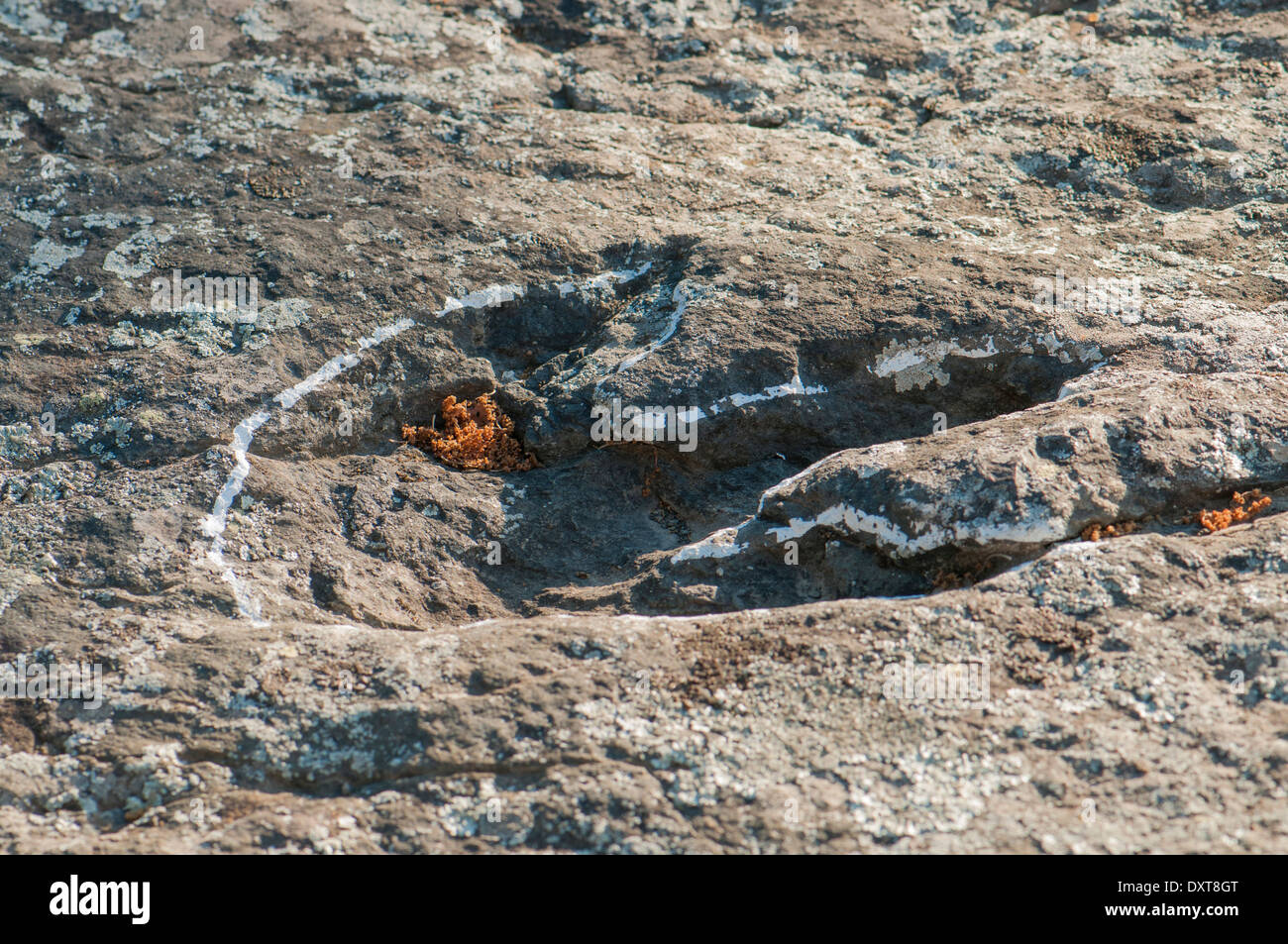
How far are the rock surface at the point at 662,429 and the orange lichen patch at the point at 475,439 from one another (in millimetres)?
88

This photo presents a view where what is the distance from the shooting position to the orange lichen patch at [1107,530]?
12.3 feet

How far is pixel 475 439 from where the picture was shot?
470cm

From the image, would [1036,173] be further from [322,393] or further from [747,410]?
[322,393]

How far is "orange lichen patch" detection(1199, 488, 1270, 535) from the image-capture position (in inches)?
150

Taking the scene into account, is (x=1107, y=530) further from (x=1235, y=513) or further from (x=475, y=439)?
(x=475, y=439)

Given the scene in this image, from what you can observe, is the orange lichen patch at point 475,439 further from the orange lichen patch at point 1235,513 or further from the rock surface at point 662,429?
the orange lichen patch at point 1235,513

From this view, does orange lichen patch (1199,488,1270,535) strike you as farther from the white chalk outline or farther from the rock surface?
the white chalk outline

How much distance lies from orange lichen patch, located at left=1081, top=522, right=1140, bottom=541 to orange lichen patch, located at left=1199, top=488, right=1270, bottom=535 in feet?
0.86

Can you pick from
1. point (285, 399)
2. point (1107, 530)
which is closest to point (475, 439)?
point (285, 399)

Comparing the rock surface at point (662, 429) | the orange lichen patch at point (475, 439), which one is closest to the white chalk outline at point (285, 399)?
the rock surface at point (662, 429)

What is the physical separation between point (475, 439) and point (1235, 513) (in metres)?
3.12

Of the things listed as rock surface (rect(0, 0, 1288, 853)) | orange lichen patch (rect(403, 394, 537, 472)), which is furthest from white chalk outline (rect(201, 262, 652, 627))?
orange lichen patch (rect(403, 394, 537, 472))

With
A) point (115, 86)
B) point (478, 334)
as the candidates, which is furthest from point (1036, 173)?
point (115, 86)

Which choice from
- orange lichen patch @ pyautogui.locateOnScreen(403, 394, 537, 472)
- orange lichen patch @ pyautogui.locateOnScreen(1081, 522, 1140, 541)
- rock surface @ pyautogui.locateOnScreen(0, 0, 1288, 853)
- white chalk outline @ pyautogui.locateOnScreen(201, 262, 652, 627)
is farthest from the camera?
orange lichen patch @ pyautogui.locateOnScreen(403, 394, 537, 472)
